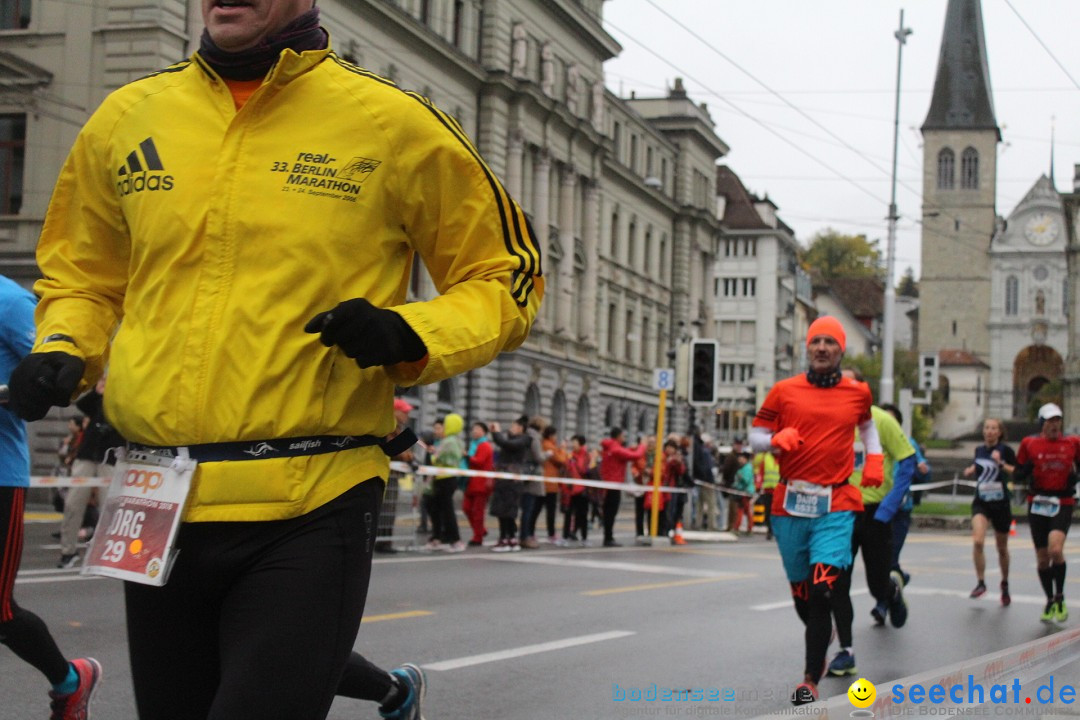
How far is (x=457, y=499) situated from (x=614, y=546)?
740 inches

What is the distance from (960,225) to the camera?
124562 mm

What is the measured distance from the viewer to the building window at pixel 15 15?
30141mm

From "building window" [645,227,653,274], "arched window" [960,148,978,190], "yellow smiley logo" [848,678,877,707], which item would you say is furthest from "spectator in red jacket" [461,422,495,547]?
"arched window" [960,148,978,190]

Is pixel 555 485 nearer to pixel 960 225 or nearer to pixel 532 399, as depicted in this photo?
pixel 532 399

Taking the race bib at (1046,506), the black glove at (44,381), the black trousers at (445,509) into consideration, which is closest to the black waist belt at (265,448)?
the black glove at (44,381)

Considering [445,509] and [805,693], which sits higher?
[445,509]

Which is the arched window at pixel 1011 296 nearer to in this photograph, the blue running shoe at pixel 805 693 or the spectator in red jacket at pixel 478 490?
the spectator in red jacket at pixel 478 490

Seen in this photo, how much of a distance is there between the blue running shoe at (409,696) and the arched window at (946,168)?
126 metres

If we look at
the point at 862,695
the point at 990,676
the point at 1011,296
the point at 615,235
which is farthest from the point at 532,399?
the point at 1011,296

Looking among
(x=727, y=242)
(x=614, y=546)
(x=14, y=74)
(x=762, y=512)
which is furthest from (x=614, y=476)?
(x=727, y=242)

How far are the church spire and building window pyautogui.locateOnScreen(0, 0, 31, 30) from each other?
98683mm

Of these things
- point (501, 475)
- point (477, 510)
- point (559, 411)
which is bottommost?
point (477, 510)

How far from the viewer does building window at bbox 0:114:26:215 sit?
29250 millimetres

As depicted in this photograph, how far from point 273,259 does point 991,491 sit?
12.3 m
